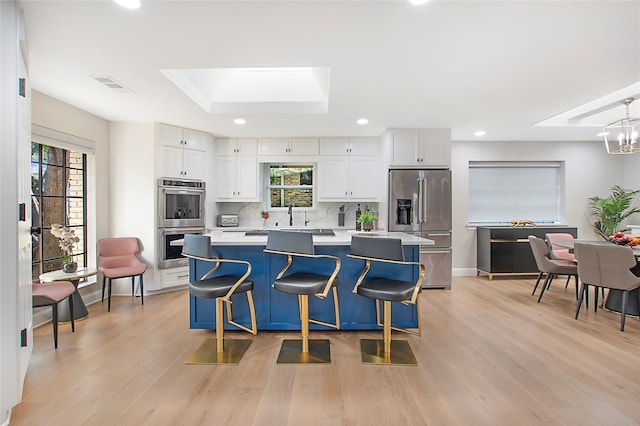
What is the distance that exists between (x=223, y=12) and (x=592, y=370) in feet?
11.9

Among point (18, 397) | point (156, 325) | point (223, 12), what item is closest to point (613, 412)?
point (223, 12)

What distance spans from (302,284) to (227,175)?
139 inches

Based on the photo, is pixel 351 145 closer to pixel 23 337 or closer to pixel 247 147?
pixel 247 147

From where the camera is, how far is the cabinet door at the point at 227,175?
18.4 ft

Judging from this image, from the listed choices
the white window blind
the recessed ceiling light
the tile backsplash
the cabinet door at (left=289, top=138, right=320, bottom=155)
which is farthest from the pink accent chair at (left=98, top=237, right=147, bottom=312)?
the recessed ceiling light

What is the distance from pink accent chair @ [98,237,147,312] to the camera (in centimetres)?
414

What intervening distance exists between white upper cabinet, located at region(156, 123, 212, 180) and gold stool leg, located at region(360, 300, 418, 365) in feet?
11.7

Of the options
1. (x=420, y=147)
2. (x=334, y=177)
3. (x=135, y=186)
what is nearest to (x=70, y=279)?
(x=135, y=186)

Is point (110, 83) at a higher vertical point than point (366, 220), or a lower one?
higher

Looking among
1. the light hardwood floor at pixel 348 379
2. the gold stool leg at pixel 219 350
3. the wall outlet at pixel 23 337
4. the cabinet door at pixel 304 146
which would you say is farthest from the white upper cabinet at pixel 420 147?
the wall outlet at pixel 23 337

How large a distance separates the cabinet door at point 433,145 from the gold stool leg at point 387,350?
9.90 feet

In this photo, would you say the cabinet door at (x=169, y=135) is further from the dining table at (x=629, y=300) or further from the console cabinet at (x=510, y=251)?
the dining table at (x=629, y=300)

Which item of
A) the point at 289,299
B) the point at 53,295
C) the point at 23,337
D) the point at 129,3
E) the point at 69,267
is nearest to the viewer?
the point at 129,3

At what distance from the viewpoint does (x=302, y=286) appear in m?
2.59
